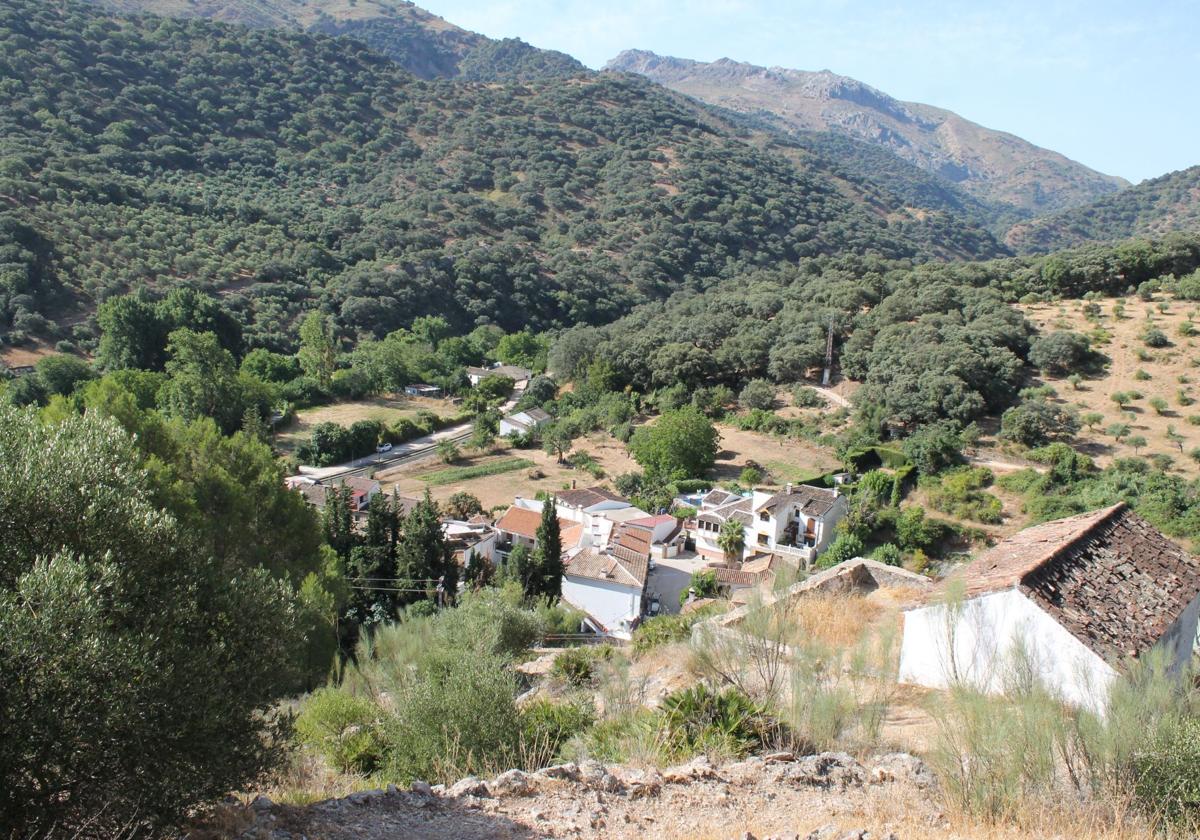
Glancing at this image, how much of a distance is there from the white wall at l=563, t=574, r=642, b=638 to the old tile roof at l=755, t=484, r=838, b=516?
5978 mm

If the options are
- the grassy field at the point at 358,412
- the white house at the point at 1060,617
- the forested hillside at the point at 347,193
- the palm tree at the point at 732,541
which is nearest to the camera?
the white house at the point at 1060,617

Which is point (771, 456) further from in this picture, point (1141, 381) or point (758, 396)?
point (1141, 381)

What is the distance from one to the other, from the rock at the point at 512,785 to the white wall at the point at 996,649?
11.7ft

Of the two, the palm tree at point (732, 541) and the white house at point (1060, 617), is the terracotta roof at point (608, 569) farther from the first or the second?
the white house at point (1060, 617)

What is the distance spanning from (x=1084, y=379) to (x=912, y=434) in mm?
7541

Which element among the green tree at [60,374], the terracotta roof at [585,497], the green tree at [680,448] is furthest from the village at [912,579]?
the green tree at [60,374]

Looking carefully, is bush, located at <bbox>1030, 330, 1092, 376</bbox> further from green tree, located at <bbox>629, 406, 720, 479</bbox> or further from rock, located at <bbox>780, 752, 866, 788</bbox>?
rock, located at <bbox>780, 752, 866, 788</bbox>

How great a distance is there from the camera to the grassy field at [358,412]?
119ft

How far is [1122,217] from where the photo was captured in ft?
316

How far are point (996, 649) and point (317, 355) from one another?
3977 cm


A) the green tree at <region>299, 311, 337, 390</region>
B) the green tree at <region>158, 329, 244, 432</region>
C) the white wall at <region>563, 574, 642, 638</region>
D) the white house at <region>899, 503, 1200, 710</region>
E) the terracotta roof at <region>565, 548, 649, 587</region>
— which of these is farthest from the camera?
the green tree at <region>299, 311, 337, 390</region>

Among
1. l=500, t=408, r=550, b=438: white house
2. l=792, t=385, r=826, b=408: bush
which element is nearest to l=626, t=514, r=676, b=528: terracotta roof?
l=792, t=385, r=826, b=408: bush

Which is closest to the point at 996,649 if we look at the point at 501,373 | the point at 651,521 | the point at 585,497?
the point at 651,521

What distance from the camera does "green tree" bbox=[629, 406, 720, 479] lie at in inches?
1190
